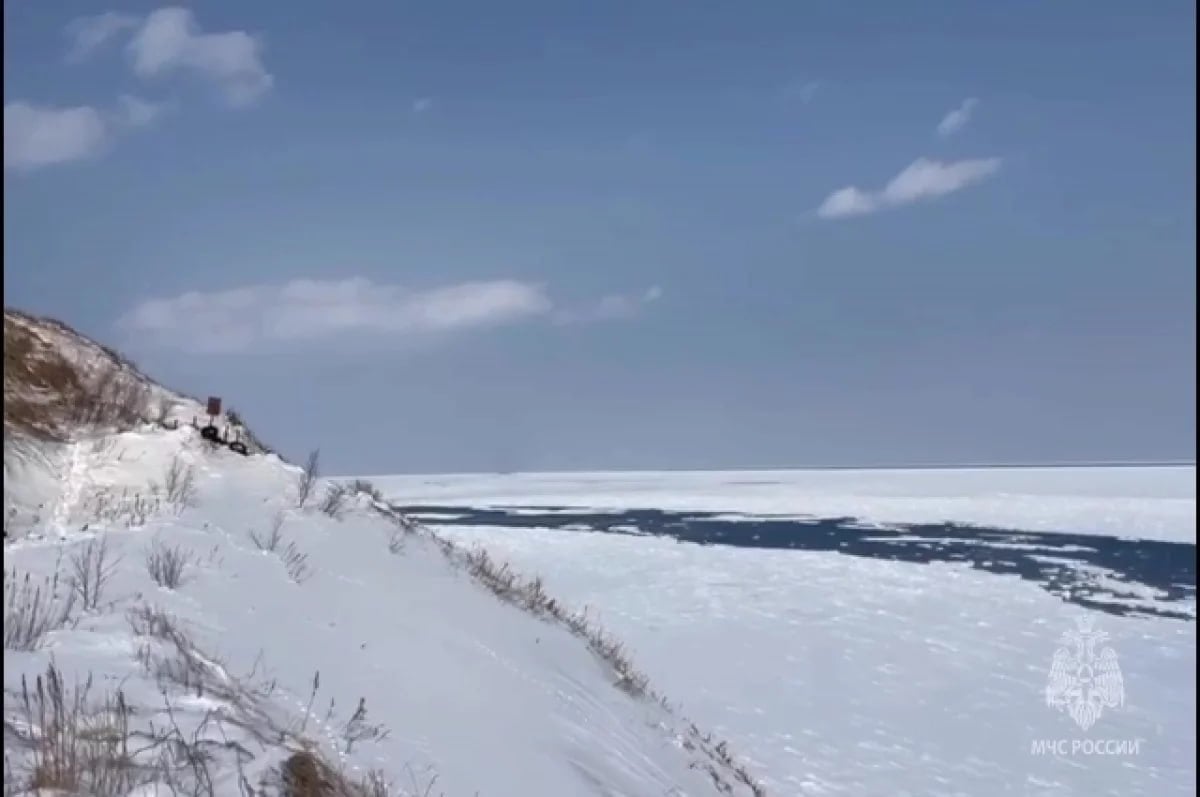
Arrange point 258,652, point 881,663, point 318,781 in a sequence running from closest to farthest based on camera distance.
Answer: point 318,781 < point 258,652 < point 881,663

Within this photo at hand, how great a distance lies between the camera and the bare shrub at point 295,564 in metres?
4.84

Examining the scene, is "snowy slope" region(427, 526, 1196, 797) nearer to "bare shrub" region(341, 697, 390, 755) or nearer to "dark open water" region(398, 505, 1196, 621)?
"dark open water" region(398, 505, 1196, 621)

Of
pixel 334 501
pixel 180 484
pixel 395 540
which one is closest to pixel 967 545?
pixel 395 540

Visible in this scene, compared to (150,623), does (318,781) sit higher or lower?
lower

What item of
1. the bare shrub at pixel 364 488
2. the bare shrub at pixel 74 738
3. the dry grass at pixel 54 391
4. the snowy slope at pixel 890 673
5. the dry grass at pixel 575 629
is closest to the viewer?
the bare shrub at pixel 74 738

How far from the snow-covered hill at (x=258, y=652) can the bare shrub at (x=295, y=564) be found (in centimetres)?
2

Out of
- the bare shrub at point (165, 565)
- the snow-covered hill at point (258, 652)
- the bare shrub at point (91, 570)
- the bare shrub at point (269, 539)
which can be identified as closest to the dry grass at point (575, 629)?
the snow-covered hill at point (258, 652)

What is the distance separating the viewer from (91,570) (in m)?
3.77

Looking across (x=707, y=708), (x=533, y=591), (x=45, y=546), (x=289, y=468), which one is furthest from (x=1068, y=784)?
(x=45, y=546)

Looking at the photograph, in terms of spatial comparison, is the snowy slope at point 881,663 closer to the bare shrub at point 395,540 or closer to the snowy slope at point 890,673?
the snowy slope at point 890,673

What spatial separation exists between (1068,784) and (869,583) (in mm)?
11032

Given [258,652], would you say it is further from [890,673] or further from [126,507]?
[890,673]

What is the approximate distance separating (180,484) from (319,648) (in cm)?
181

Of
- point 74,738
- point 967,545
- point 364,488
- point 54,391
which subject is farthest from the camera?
point 967,545
